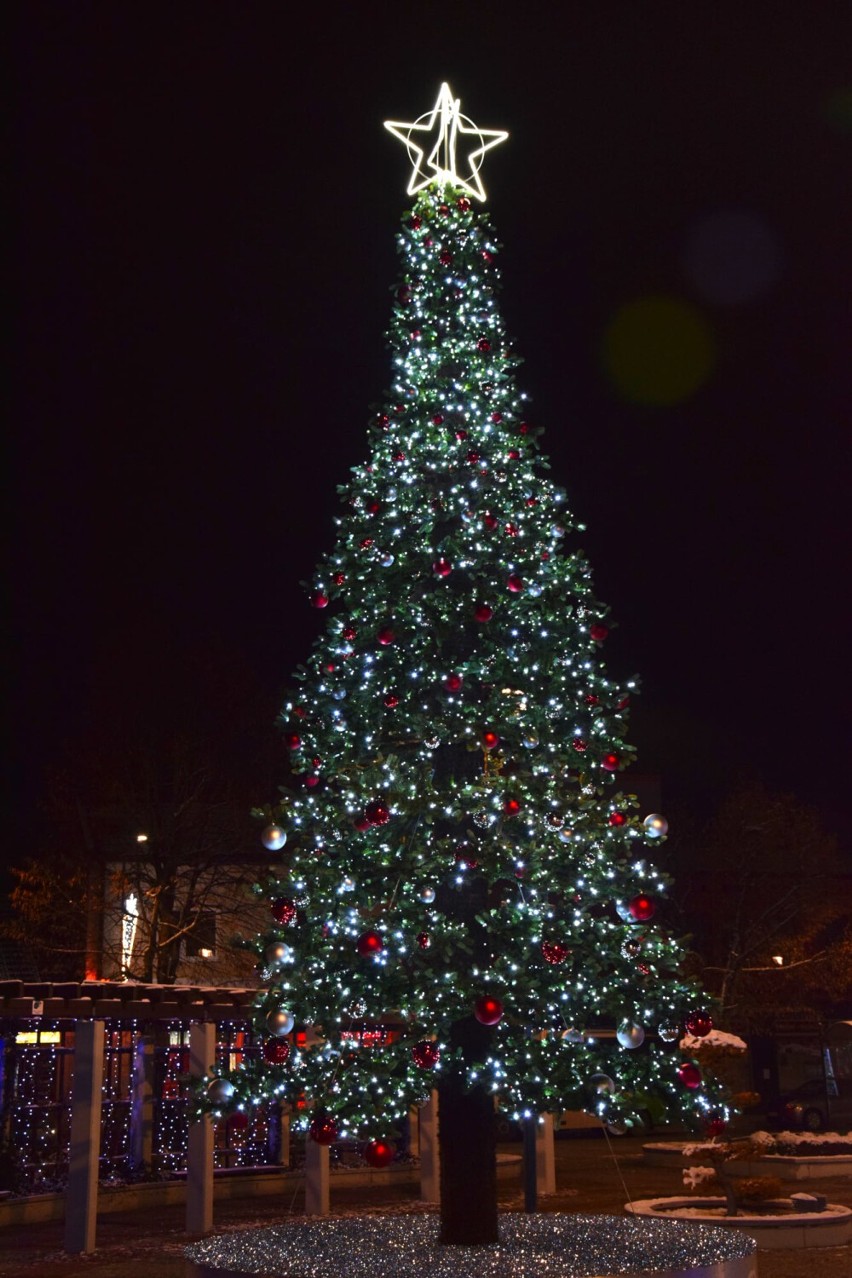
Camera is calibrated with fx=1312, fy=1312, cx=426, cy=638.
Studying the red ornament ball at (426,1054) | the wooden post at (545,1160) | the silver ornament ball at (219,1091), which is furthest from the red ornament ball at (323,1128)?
the wooden post at (545,1160)

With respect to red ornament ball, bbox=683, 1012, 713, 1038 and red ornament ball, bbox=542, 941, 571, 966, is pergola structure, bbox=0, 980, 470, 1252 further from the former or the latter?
red ornament ball, bbox=683, 1012, 713, 1038

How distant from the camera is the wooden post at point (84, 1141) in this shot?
46.9 feet

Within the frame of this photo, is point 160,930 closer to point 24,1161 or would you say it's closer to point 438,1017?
point 24,1161

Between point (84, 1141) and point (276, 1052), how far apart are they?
21.6ft

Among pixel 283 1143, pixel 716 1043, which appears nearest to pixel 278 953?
pixel 716 1043

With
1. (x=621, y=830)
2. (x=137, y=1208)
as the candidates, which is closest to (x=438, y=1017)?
(x=621, y=830)

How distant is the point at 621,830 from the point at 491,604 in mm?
1999

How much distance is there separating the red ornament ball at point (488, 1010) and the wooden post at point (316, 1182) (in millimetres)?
8222

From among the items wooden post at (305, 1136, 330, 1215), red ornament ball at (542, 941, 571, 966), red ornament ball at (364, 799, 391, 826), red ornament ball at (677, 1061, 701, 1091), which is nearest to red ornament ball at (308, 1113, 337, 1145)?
red ornament ball at (542, 941, 571, 966)

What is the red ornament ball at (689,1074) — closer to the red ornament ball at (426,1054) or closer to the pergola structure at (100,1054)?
the red ornament ball at (426,1054)

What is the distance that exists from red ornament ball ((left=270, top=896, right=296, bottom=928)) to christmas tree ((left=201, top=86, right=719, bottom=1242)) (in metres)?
0.02

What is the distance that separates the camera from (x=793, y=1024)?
40.2 metres

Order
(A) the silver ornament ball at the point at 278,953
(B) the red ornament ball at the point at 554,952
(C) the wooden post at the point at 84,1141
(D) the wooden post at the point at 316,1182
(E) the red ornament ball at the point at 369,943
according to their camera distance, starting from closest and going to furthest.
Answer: (E) the red ornament ball at the point at 369,943 < (B) the red ornament ball at the point at 554,952 < (A) the silver ornament ball at the point at 278,953 < (C) the wooden post at the point at 84,1141 < (D) the wooden post at the point at 316,1182

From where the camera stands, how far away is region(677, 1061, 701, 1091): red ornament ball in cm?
903
